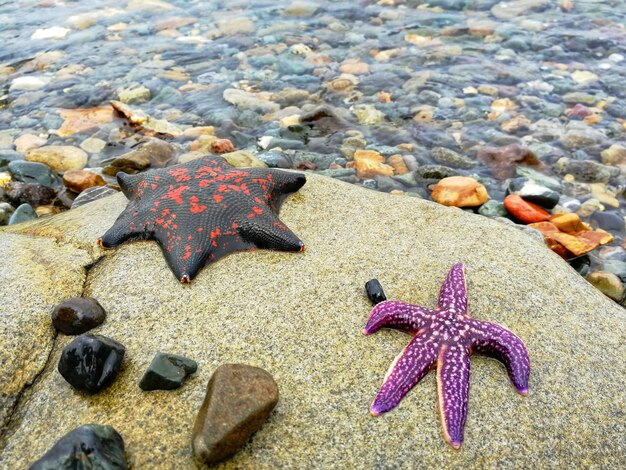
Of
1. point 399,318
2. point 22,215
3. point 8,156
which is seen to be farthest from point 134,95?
point 399,318

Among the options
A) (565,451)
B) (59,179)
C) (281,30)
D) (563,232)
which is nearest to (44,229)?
(59,179)

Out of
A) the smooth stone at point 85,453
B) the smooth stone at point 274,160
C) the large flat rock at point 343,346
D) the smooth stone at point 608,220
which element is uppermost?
the smooth stone at point 85,453

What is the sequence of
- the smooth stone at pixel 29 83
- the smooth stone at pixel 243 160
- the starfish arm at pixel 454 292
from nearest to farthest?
the starfish arm at pixel 454 292 → the smooth stone at pixel 243 160 → the smooth stone at pixel 29 83

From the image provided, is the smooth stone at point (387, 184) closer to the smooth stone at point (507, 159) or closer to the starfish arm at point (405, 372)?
the smooth stone at point (507, 159)

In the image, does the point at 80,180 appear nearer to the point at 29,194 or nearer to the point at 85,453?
the point at 29,194

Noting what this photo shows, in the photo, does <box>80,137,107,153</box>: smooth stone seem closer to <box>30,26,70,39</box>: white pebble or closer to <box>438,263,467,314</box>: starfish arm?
<box>30,26,70,39</box>: white pebble

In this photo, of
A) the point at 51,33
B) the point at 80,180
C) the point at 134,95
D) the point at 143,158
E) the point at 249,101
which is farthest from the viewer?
the point at 51,33

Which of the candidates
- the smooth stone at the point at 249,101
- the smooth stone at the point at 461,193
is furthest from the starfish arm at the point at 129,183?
the smooth stone at the point at 249,101

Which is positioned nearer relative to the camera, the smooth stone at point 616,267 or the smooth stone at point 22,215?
the smooth stone at point 616,267

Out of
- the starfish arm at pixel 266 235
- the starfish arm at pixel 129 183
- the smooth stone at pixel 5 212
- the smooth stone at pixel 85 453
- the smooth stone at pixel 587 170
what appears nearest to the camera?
the smooth stone at pixel 85 453
